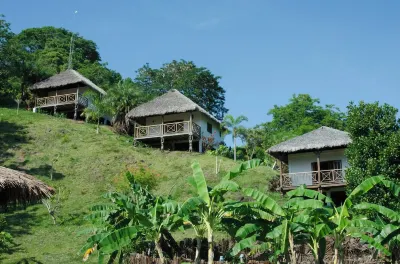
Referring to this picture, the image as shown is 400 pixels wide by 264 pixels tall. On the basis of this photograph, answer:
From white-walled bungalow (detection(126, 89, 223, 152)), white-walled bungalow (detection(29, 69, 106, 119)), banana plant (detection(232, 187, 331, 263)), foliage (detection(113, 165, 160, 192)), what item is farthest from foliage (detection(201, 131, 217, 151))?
banana plant (detection(232, 187, 331, 263))

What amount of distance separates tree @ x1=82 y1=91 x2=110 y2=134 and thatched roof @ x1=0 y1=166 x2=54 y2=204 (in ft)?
80.3

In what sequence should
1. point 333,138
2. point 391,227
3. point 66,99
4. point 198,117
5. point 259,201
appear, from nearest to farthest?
point 259,201 → point 391,227 → point 333,138 → point 198,117 → point 66,99

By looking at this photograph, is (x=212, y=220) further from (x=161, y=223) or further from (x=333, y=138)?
(x=333, y=138)

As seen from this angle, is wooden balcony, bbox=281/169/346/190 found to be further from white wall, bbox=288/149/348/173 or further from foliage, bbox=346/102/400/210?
foliage, bbox=346/102/400/210

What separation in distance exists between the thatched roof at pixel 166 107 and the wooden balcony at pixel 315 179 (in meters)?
8.87

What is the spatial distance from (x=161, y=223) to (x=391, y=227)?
21.3 feet

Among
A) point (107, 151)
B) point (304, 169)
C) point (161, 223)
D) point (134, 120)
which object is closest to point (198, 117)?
point (134, 120)

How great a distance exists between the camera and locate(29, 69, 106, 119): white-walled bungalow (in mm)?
39906

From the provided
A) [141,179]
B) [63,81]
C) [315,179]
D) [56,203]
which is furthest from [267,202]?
[63,81]

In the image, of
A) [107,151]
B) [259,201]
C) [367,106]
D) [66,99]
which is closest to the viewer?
[259,201]

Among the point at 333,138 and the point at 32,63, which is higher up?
the point at 32,63

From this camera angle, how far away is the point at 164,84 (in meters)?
52.0

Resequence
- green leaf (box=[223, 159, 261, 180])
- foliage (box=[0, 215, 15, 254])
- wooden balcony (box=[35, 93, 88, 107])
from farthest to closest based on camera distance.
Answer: wooden balcony (box=[35, 93, 88, 107])
foliage (box=[0, 215, 15, 254])
green leaf (box=[223, 159, 261, 180])

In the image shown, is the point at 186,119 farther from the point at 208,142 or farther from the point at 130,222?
the point at 130,222
